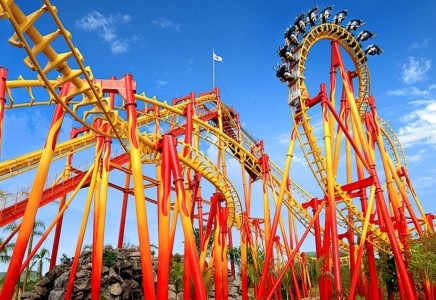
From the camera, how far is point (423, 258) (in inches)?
521

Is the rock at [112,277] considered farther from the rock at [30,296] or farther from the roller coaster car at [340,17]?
the roller coaster car at [340,17]

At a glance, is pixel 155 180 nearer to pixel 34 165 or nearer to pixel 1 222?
pixel 34 165

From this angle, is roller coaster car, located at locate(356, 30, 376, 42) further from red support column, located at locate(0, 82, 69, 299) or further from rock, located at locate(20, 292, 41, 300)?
rock, located at locate(20, 292, 41, 300)

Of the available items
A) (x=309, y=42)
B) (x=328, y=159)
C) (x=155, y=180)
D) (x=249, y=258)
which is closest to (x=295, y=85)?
(x=309, y=42)

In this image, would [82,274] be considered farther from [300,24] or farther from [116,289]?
[300,24]

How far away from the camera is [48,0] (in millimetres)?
5395

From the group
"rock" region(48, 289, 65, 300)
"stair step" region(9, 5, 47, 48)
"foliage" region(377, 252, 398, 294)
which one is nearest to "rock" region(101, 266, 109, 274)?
"rock" region(48, 289, 65, 300)

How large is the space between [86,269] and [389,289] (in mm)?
12904

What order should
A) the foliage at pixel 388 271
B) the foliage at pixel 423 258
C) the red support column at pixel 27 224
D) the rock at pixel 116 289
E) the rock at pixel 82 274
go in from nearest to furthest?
the red support column at pixel 27 224, the foliage at pixel 423 258, the rock at pixel 82 274, the rock at pixel 116 289, the foliage at pixel 388 271

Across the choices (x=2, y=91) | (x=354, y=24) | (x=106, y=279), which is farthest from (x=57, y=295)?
(x=354, y=24)

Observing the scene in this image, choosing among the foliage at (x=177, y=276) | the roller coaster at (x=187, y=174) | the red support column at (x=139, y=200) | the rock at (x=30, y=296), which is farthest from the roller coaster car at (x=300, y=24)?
the rock at (x=30, y=296)

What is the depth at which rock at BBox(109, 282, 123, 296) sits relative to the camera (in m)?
16.7

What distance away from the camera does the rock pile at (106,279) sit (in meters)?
16.0

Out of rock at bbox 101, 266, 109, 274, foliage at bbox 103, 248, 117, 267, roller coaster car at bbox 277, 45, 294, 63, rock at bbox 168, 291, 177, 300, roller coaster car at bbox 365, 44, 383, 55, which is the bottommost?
rock at bbox 168, 291, 177, 300
